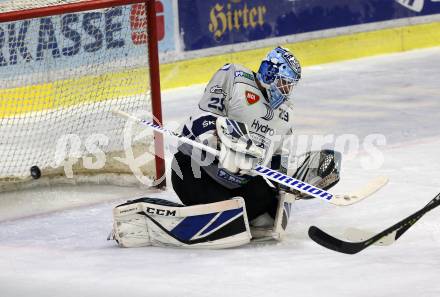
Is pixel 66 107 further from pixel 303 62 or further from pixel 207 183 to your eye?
pixel 303 62

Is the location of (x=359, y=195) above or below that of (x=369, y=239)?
above

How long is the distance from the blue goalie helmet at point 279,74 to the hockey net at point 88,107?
1.27 metres

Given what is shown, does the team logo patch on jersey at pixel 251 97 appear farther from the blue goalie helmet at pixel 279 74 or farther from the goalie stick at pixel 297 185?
the goalie stick at pixel 297 185

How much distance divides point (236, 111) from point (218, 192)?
14.2 inches

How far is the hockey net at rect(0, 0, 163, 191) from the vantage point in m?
5.66

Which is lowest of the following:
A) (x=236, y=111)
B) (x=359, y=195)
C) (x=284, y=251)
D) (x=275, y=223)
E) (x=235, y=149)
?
(x=284, y=251)

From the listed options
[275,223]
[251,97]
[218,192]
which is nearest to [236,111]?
[251,97]

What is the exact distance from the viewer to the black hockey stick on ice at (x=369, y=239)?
3884mm

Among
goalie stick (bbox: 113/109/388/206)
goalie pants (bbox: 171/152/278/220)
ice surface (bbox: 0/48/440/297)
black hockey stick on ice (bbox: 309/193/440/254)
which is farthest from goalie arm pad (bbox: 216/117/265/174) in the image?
black hockey stick on ice (bbox: 309/193/440/254)

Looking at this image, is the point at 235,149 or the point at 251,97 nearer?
the point at 235,149

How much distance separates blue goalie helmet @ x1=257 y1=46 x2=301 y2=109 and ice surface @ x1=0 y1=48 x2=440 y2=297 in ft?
2.11

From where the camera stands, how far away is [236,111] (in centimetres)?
453

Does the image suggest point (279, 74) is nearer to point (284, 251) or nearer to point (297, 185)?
point (297, 185)

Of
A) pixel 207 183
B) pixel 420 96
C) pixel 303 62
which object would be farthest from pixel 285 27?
pixel 207 183
